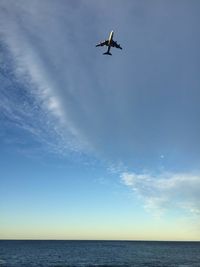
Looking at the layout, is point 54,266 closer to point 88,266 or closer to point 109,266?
point 88,266

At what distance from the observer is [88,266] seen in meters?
96.5

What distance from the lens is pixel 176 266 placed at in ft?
314

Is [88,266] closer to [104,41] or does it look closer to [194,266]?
[194,266]

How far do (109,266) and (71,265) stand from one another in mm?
11335

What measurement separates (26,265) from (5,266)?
308 inches

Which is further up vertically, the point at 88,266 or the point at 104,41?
the point at 104,41

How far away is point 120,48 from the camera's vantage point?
74.5m

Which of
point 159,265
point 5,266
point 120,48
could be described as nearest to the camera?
point 120,48

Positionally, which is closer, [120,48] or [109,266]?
[120,48]

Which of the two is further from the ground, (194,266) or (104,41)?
(104,41)

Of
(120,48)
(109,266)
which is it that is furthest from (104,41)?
(109,266)

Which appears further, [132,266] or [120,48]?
[132,266]

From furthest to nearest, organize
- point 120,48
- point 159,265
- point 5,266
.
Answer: point 159,265, point 5,266, point 120,48

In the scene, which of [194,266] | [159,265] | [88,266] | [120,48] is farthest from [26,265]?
[120,48]
